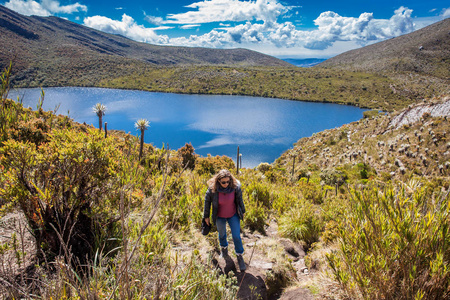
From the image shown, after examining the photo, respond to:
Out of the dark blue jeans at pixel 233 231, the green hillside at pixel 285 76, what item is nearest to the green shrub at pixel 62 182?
the dark blue jeans at pixel 233 231

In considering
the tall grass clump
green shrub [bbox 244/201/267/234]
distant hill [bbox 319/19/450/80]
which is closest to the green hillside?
Answer: distant hill [bbox 319/19/450/80]

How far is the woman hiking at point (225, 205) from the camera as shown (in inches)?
153

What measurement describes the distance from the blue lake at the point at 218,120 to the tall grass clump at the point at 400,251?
36848 mm

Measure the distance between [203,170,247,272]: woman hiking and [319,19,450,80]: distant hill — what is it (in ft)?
431

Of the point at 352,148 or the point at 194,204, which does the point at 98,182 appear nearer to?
the point at 194,204

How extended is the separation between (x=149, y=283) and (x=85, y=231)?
1733mm

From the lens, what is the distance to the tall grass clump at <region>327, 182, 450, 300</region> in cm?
193

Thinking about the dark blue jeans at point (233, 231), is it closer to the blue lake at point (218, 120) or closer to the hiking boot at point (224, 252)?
the hiking boot at point (224, 252)

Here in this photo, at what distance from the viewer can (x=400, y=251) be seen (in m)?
2.03

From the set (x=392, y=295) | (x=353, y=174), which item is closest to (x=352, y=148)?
(x=353, y=174)

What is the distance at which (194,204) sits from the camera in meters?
5.48

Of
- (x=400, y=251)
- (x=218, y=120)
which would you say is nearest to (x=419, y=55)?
(x=218, y=120)

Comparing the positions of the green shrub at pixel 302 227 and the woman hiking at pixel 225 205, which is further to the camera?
the green shrub at pixel 302 227

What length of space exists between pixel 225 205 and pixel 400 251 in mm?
2483
